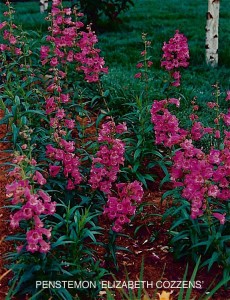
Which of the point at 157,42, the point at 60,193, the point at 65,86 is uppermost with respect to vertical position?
the point at 65,86

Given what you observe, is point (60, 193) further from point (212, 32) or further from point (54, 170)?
point (212, 32)

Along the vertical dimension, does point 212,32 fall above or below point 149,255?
above

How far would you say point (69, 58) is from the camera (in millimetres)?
7172

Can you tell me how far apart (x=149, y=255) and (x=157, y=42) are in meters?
8.88

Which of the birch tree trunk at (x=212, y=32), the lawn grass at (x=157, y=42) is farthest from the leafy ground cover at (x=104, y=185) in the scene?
the birch tree trunk at (x=212, y=32)

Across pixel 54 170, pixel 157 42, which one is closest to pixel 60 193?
pixel 54 170

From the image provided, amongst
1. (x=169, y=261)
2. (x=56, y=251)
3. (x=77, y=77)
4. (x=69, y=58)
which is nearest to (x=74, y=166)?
(x=56, y=251)

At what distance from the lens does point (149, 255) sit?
5.13m

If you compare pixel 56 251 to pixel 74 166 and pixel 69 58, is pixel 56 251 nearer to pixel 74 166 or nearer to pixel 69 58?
pixel 74 166

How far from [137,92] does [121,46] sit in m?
5.29

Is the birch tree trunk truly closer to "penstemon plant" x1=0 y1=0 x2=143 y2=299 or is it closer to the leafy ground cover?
the leafy ground cover

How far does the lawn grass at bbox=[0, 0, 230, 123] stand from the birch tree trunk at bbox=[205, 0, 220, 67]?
0.18m

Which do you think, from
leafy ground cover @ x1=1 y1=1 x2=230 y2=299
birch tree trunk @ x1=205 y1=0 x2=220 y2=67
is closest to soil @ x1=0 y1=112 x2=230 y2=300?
leafy ground cover @ x1=1 y1=1 x2=230 y2=299

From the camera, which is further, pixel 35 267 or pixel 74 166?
pixel 74 166
